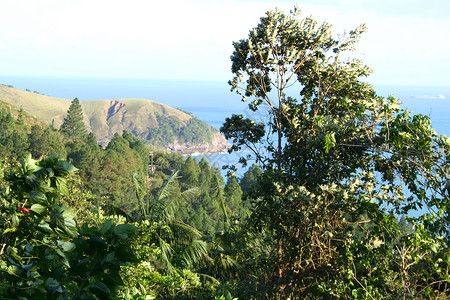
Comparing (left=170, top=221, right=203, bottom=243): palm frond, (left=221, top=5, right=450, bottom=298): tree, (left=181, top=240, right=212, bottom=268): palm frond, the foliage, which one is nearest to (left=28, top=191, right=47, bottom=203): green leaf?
the foliage

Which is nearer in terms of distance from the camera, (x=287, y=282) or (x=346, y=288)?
(x=346, y=288)

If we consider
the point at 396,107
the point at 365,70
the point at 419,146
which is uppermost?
the point at 365,70

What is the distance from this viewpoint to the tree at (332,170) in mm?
4160

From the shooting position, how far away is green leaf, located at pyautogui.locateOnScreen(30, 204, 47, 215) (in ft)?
5.86

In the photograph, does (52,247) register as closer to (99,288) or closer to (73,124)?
(99,288)

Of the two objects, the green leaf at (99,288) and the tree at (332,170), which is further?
the tree at (332,170)

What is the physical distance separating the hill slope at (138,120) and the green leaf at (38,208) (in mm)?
143832

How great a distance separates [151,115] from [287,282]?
16083 centimetres

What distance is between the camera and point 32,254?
1.89 meters

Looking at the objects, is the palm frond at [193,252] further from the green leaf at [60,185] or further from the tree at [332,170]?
the green leaf at [60,185]

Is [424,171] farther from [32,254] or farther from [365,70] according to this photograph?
[32,254]

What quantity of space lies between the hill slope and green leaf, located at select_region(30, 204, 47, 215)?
144 meters

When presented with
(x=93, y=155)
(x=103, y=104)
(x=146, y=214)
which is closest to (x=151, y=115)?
(x=103, y=104)

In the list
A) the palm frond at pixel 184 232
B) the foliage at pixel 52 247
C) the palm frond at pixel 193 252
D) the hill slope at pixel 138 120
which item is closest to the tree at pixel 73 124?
the palm frond at pixel 184 232
